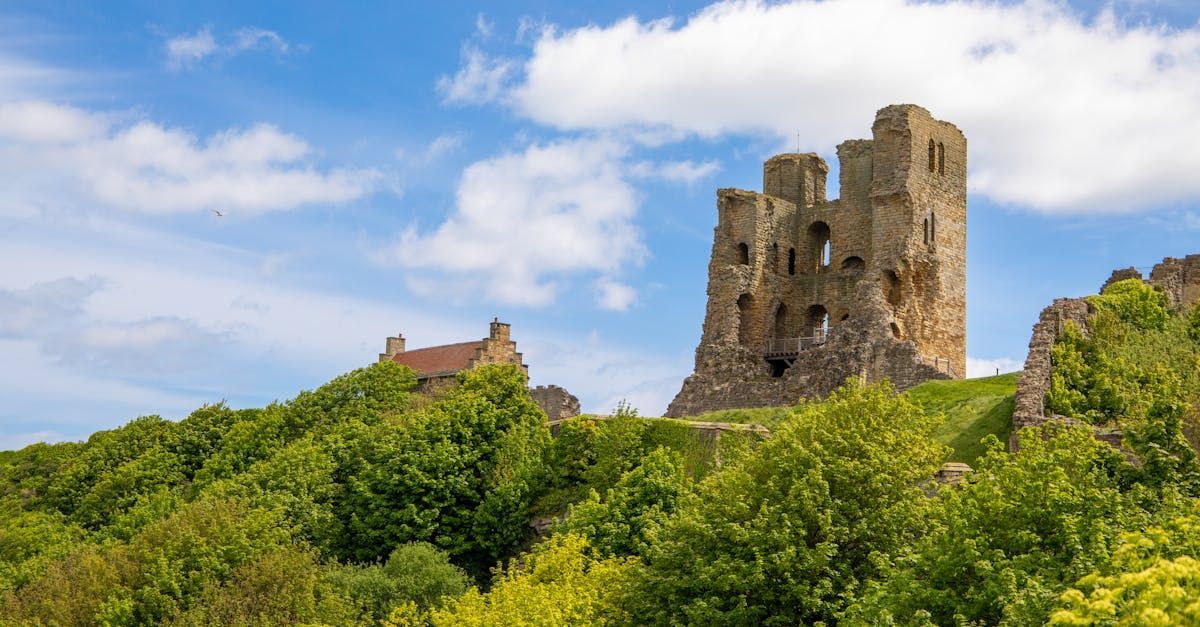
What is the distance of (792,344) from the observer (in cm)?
6638

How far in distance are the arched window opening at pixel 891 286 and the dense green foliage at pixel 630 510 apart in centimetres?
905

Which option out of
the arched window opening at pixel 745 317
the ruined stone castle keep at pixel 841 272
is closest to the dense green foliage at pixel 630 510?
the ruined stone castle keep at pixel 841 272

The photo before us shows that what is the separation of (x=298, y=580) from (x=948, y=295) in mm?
30494

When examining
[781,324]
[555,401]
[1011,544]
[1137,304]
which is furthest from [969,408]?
[555,401]

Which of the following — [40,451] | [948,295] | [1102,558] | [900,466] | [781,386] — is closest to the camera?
[1102,558]

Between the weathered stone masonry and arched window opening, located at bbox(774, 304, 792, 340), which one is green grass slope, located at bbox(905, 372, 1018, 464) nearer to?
the weathered stone masonry

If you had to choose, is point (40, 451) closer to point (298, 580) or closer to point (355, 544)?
point (355, 544)

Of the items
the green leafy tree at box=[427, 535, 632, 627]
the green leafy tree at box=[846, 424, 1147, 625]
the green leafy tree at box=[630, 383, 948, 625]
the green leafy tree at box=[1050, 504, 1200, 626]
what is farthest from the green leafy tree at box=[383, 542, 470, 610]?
the green leafy tree at box=[1050, 504, 1200, 626]

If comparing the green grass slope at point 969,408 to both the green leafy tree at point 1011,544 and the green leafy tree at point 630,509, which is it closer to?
the green leafy tree at point 630,509

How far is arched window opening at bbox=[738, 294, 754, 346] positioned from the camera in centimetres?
6700

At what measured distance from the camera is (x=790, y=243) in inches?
2707

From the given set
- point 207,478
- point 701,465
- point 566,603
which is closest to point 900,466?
point 566,603

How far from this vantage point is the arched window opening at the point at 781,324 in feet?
223

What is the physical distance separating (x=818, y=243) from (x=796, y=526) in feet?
121
